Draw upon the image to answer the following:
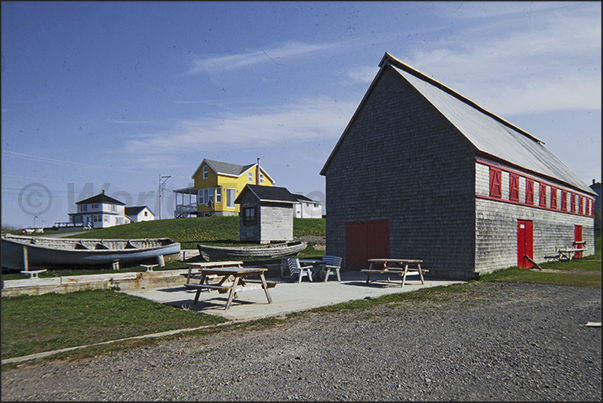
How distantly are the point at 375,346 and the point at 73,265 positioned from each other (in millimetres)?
17049

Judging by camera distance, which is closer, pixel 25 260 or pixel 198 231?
A: pixel 25 260

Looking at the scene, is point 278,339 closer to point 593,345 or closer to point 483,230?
point 593,345

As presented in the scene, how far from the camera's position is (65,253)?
17.9 metres

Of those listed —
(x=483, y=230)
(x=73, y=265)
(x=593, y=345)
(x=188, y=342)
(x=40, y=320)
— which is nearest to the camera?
(x=593, y=345)

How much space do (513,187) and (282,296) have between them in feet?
40.9

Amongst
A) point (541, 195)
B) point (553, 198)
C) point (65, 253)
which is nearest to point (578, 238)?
point (553, 198)

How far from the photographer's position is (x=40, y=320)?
8.43 meters

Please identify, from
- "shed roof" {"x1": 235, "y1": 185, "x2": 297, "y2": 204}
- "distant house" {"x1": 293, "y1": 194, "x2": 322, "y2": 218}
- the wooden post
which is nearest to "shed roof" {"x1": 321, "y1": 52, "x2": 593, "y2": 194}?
"shed roof" {"x1": 235, "y1": 185, "x2": 297, "y2": 204}

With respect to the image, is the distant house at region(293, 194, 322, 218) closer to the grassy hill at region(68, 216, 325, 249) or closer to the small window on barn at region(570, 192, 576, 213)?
the grassy hill at region(68, 216, 325, 249)

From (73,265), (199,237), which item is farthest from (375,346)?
(199,237)

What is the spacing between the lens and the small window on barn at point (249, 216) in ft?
109

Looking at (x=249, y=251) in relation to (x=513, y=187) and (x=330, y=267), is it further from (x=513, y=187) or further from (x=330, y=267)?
(x=513, y=187)

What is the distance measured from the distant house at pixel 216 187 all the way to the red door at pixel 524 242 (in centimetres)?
3167

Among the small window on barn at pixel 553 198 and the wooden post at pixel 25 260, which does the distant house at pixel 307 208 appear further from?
the wooden post at pixel 25 260
